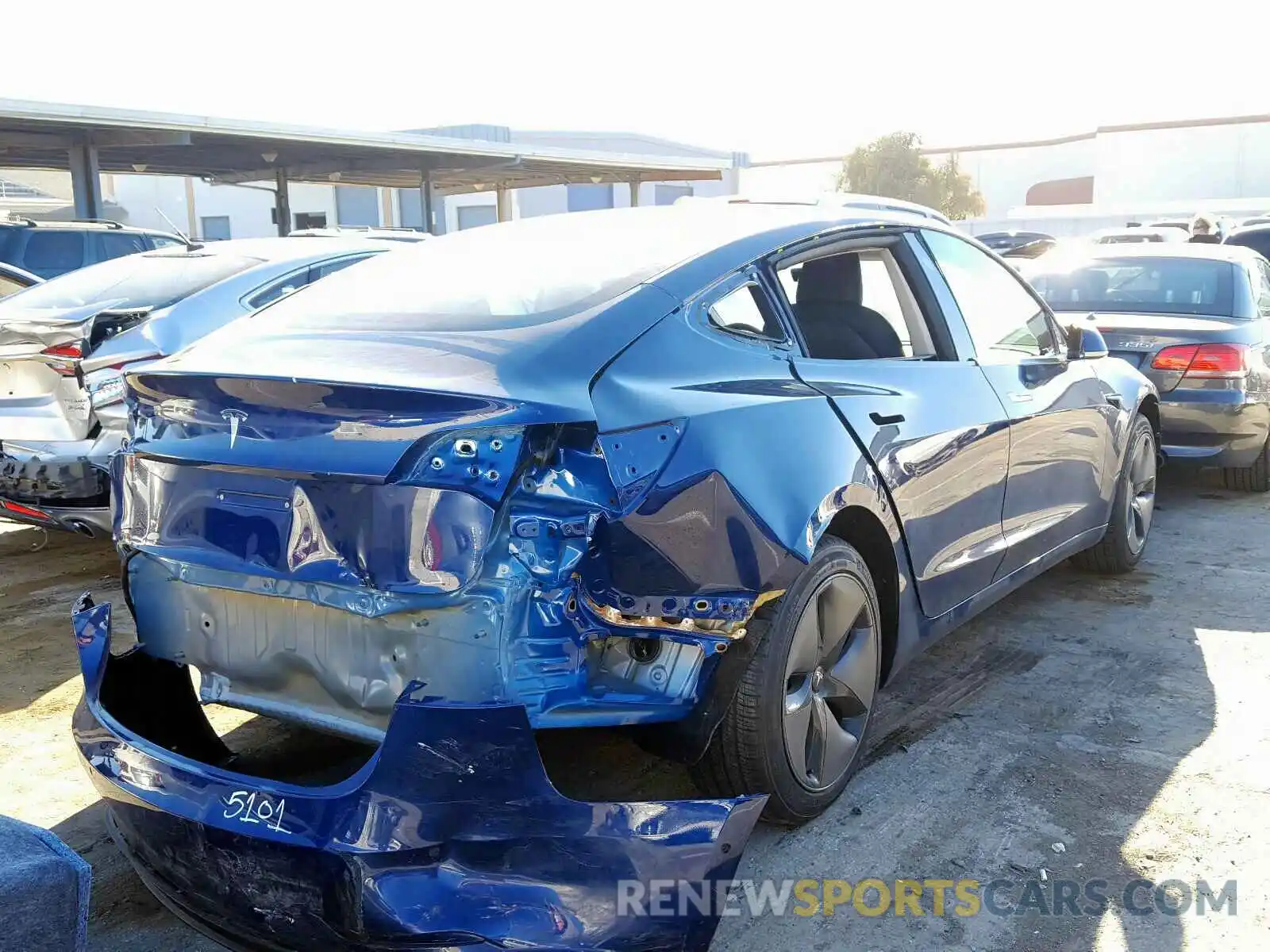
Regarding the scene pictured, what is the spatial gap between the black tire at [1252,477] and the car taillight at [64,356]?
659cm

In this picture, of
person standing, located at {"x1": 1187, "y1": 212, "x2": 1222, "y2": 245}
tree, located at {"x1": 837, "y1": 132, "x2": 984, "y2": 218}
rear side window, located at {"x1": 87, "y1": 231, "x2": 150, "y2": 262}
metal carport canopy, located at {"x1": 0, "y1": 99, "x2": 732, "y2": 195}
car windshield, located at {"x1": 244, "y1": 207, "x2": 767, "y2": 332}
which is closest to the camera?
car windshield, located at {"x1": 244, "y1": 207, "x2": 767, "y2": 332}

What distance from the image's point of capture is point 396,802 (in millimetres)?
2160

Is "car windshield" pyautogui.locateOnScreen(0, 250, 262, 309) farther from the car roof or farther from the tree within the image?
the tree

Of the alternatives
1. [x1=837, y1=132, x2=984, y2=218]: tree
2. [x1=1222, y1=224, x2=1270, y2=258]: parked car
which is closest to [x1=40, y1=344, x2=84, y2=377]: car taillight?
[x1=1222, y1=224, x2=1270, y2=258]: parked car

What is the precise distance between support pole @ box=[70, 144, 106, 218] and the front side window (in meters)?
18.8

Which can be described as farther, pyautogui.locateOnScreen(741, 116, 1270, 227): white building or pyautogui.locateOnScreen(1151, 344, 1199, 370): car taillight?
pyautogui.locateOnScreen(741, 116, 1270, 227): white building

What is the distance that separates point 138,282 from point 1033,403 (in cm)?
443

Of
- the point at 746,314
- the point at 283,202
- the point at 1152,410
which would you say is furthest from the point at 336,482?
the point at 283,202

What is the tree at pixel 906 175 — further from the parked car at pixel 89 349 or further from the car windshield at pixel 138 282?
the parked car at pixel 89 349

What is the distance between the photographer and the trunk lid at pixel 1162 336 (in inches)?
256

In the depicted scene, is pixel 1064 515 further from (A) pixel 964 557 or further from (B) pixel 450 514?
(B) pixel 450 514

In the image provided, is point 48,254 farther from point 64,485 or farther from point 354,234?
point 64,485

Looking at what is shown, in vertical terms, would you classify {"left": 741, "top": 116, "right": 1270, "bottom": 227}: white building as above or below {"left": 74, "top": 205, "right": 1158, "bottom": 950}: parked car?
above

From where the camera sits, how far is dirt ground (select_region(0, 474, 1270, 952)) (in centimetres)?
267
